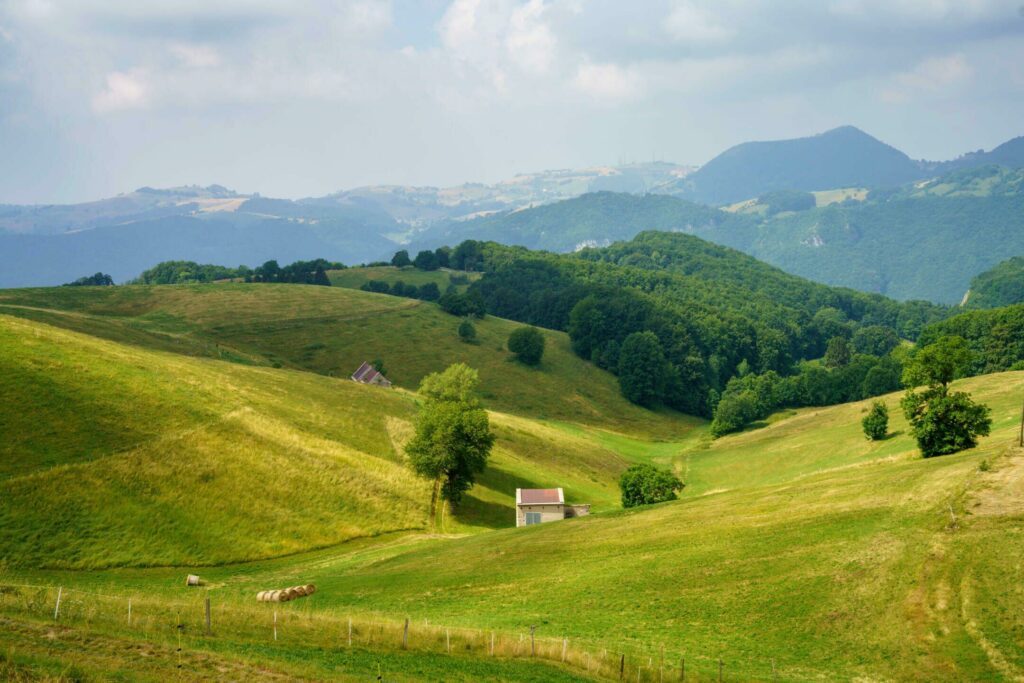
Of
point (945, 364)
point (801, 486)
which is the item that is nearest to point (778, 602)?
point (801, 486)

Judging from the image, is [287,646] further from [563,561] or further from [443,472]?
[443,472]

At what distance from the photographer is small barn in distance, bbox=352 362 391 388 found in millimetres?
125363

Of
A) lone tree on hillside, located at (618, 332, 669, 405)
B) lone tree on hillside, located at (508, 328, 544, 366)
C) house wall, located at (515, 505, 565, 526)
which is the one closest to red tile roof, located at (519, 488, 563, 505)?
house wall, located at (515, 505, 565, 526)

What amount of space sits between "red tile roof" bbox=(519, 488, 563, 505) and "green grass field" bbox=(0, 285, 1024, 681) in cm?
428

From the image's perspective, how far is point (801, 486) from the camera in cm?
5253

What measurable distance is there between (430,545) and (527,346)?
333 feet

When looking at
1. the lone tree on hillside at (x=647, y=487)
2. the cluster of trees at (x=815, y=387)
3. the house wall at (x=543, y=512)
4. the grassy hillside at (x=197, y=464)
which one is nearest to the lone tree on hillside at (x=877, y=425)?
the lone tree on hillside at (x=647, y=487)

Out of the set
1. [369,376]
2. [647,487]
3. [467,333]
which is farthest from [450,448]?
[467,333]

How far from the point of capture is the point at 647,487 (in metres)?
67.4

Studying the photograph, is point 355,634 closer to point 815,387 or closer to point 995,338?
point 815,387

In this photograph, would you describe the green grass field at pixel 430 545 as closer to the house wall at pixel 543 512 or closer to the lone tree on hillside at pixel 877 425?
the lone tree on hillside at pixel 877 425

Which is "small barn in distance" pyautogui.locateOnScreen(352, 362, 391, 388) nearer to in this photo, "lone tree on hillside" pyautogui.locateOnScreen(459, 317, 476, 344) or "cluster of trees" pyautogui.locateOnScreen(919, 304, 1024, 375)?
"lone tree on hillside" pyautogui.locateOnScreen(459, 317, 476, 344)

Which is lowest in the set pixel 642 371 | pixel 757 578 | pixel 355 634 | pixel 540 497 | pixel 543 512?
pixel 543 512

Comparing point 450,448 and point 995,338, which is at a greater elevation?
point 995,338
